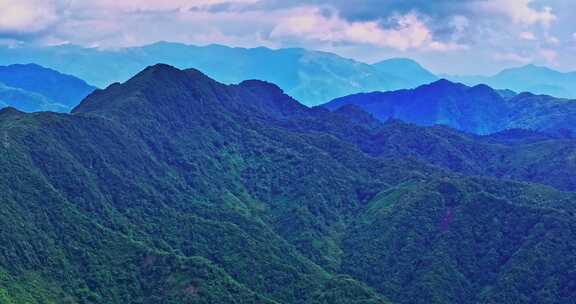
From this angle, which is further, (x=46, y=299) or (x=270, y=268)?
(x=270, y=268)

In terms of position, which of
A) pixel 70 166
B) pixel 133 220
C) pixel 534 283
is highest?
pixel 70 166

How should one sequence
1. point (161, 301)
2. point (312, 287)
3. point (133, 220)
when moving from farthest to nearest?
1. point (133, 220)
2. point (312, 287)
3. point (161, 301)

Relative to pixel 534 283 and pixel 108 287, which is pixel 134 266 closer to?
pixel 108 287

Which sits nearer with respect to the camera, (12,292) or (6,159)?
(12,292)

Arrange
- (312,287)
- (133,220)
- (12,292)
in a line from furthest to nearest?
(133,220)
(312,287)
(12,292)

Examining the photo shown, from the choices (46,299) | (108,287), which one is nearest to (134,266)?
(108,287)

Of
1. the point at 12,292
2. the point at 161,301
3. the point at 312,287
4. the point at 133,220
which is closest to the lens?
the point at 12,292

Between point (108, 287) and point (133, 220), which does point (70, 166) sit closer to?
point (133, 220)

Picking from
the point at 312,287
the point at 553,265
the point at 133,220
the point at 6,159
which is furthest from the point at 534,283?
the point at 6,159

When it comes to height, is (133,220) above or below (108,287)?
above
